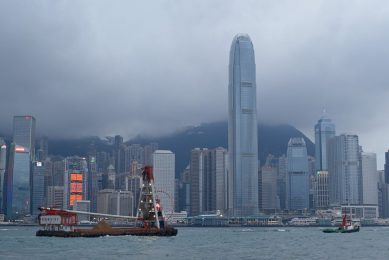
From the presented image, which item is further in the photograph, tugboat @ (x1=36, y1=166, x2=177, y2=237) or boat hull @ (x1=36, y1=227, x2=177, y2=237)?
tugboat @ (x1=36, y1=166, x2=177, y2=237)

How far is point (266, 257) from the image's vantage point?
4609 inches

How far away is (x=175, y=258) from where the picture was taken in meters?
112

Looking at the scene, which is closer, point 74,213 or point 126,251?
point 126,251

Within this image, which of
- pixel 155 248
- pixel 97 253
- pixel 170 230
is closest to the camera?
pixel 97 253

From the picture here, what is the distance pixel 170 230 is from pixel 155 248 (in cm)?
4991

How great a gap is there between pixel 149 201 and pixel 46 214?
29.1 m

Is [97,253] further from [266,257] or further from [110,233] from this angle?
[110,233]

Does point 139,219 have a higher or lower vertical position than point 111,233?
higher

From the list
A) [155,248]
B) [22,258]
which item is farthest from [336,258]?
[22,258]

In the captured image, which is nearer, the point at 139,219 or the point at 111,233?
the point at 111,233

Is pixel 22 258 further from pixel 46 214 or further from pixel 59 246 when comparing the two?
pixel 46 214

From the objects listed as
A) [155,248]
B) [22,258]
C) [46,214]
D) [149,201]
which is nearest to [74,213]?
[46,214]

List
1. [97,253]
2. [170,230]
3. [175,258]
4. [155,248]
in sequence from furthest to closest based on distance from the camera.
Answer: [170,230] → [155,248] → [97,253] → [175,258]

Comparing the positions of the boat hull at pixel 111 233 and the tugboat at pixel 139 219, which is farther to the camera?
the tugboat at pixel 139 219
